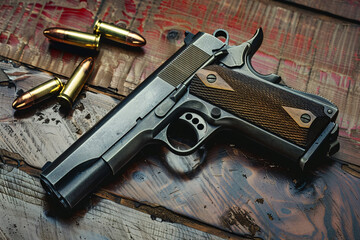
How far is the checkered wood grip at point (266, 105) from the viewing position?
5.43ft

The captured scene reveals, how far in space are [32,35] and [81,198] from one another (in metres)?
1.21

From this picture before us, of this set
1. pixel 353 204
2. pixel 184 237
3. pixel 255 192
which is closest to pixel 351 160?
pixel 353 204

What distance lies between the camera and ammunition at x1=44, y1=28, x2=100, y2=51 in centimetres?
215

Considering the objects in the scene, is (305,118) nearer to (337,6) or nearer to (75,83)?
(337,6)

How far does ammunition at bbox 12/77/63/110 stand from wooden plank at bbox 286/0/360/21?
167 centimetres

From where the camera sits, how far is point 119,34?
2182 mm

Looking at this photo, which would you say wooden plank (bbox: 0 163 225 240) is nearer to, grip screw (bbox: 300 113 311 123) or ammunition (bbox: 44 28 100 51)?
grip screw (bbox: 300 113 311 123)

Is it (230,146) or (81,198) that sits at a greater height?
(230,146)

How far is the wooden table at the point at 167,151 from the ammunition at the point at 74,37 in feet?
0.24

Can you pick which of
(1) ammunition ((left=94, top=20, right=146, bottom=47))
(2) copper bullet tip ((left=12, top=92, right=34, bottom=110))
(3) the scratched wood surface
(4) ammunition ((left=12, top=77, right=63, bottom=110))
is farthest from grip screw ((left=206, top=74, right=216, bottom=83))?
(2) copper bullet tip ((left=12, top=92, right=34, bottom=110))

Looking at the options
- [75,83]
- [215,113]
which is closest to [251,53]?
[215,113]

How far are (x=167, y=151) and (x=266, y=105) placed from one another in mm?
593

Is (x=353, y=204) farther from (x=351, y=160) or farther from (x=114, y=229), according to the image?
(x=114, y=229)

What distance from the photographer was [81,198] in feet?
5.46
